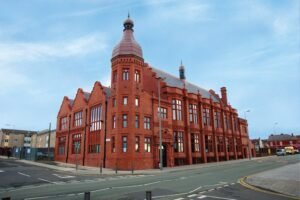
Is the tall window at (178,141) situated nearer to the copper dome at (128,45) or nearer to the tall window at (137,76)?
the tall window at (137,76)

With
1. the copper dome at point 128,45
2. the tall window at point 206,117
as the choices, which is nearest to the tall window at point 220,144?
the tall window at point 206,117

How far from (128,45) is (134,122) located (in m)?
11.5

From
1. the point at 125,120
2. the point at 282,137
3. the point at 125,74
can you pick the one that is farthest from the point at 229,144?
the point at 282,137

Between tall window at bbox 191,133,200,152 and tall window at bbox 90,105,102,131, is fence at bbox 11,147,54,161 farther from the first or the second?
tall window at bbox 191,133,200,152

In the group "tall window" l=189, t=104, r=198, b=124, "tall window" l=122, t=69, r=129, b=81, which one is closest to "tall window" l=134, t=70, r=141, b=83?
"tall window" l=122, t=69, r=129, b=81

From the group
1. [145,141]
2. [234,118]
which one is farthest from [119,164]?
[234,118]

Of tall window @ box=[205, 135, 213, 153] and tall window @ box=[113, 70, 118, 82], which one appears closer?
tall window @ box=[113, 70, 118, 82]

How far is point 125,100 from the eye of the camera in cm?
3316

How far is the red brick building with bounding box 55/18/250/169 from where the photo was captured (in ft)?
105

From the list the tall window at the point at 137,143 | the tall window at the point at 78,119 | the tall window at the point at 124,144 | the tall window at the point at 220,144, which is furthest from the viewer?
the tall window at the point at 220,144

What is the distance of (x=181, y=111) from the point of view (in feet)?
137

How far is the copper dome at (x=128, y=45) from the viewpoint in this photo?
34.9 metres

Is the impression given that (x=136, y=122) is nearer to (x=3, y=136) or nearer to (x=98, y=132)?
(x=98, y=132)

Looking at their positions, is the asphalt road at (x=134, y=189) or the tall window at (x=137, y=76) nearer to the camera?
the asphalt road at (x=134, y=189)
